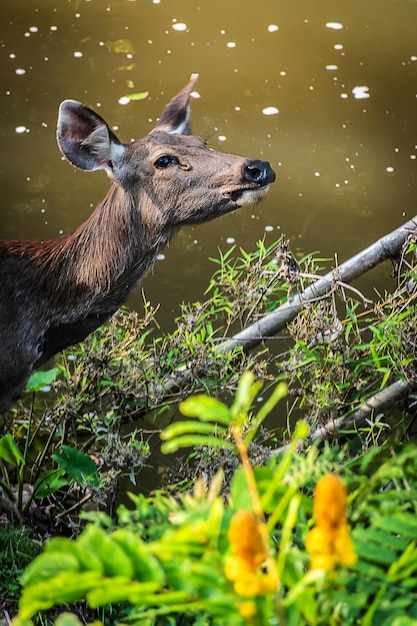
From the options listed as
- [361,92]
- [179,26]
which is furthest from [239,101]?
[179,26]

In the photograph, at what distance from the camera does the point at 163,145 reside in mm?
3309

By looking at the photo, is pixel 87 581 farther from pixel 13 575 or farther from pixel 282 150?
pixel 282 150

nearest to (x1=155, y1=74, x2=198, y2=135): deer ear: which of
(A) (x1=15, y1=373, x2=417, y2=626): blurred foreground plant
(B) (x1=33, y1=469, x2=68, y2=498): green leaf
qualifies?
(B) (x1=33, y1=469, x2=68, y2=498): green leaf

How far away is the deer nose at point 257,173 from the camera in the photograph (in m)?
3.18

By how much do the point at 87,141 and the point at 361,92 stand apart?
4659 millimetres

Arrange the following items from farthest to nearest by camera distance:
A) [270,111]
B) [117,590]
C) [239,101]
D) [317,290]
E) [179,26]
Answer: [179,26] → [239,101] → [270,111] → [317,290] → [117,590]

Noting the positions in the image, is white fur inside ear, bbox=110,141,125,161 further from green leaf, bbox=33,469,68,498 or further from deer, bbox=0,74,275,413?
green leaf, bbox=33,469,68,498

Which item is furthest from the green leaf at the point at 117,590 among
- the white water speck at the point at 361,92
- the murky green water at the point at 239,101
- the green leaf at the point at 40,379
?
the white water speck at the point at 361,92

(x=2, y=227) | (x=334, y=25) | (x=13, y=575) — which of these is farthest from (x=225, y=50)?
(x=13, y=575)

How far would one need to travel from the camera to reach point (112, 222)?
10.7ft

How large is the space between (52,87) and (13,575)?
4.91 metres

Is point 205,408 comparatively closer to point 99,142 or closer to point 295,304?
point 99,142

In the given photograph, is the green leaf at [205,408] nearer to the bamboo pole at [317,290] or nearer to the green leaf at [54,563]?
the green leaf at [54,563]

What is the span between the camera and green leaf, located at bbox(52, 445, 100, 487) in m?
3.26
